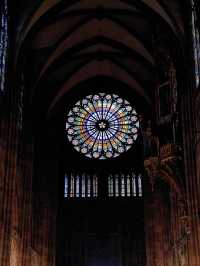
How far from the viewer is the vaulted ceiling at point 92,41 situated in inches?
993

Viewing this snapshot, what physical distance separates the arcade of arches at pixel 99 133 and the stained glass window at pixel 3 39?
1.8 inches

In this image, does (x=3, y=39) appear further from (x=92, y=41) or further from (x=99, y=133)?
(x=99, y=133)

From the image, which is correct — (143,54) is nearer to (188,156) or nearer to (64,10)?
(64,10)

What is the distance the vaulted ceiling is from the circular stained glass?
4.37 feet

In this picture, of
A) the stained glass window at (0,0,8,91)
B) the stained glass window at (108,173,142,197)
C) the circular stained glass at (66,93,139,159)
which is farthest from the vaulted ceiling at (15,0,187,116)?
the stained glass window at (108,173,142,197)

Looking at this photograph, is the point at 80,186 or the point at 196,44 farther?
the point at 80,186

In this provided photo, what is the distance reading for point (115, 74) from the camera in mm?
33688

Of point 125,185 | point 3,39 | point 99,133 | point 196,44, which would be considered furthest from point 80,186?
point 196,44

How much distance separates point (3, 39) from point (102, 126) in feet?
38.7

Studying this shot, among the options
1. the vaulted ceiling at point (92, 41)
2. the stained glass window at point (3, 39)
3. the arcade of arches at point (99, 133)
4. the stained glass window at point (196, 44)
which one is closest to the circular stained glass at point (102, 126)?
the arcade of arches at point (99, 133)

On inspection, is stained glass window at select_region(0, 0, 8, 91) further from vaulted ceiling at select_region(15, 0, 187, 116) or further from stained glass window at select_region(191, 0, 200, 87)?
stained glass window at select_region(191, 0, 200, 87)

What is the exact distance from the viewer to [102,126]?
3391 centimetres

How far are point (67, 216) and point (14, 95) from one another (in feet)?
32.1

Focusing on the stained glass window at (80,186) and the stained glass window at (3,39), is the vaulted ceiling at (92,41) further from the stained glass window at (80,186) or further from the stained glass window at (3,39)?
the stained glass window at (80,186)
